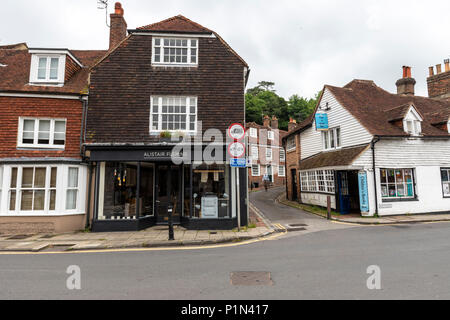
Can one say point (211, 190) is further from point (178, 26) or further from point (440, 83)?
point (440, 83)

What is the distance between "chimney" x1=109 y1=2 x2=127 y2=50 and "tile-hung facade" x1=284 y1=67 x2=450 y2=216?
13.6 metres

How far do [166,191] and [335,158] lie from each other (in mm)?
10374

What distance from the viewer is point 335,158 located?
615 inches

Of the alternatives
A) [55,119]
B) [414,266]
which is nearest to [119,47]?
[55,119]

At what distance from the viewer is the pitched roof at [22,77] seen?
39.0 ft

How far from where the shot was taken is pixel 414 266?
5.79 metres

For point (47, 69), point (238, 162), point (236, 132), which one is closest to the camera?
point (238, 162)

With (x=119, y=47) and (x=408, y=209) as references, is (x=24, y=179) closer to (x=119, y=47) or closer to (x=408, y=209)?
(x=119, y=47)

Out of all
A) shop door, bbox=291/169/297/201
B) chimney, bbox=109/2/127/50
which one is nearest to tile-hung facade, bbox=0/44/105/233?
chimney, bbox=109/2/127/50

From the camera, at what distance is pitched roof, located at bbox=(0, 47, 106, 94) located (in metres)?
11.9

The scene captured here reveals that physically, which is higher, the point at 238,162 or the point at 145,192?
the point at 238,162

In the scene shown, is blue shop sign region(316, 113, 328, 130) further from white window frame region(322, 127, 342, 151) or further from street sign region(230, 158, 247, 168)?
street sign region(230, 158, 247, 168)

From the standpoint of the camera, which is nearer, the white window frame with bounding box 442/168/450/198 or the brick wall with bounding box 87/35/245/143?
the brick wall with bounding box 87/35/245/143

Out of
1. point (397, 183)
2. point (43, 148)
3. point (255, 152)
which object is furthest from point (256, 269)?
point (255, 152)
